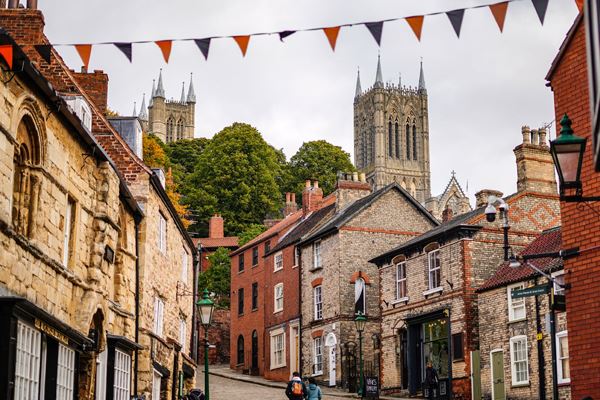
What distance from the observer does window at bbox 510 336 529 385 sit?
108 ft

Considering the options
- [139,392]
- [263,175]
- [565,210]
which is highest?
[263,175]

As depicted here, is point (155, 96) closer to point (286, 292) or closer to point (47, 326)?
point (286, 292)

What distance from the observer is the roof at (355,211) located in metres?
46.0

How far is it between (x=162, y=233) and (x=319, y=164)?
63.4 metres

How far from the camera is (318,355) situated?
46.4m

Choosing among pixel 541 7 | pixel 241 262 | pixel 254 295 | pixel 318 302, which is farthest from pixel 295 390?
pixel 241 262

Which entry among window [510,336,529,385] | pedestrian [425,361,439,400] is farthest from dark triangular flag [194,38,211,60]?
pedestrian [425,361,439,400]

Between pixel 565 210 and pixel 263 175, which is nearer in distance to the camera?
pixel 565 210

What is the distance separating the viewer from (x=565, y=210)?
15.9 m

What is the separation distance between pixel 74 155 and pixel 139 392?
7.81 metres

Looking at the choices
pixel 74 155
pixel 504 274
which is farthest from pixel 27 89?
pixel 504 274

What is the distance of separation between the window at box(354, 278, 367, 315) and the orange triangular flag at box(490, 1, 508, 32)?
1296 inches

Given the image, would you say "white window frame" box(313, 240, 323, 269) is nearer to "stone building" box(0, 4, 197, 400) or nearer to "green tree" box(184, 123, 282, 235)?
"stone building" box(0, 4, 197, 400)

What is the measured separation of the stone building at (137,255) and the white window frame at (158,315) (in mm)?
27
